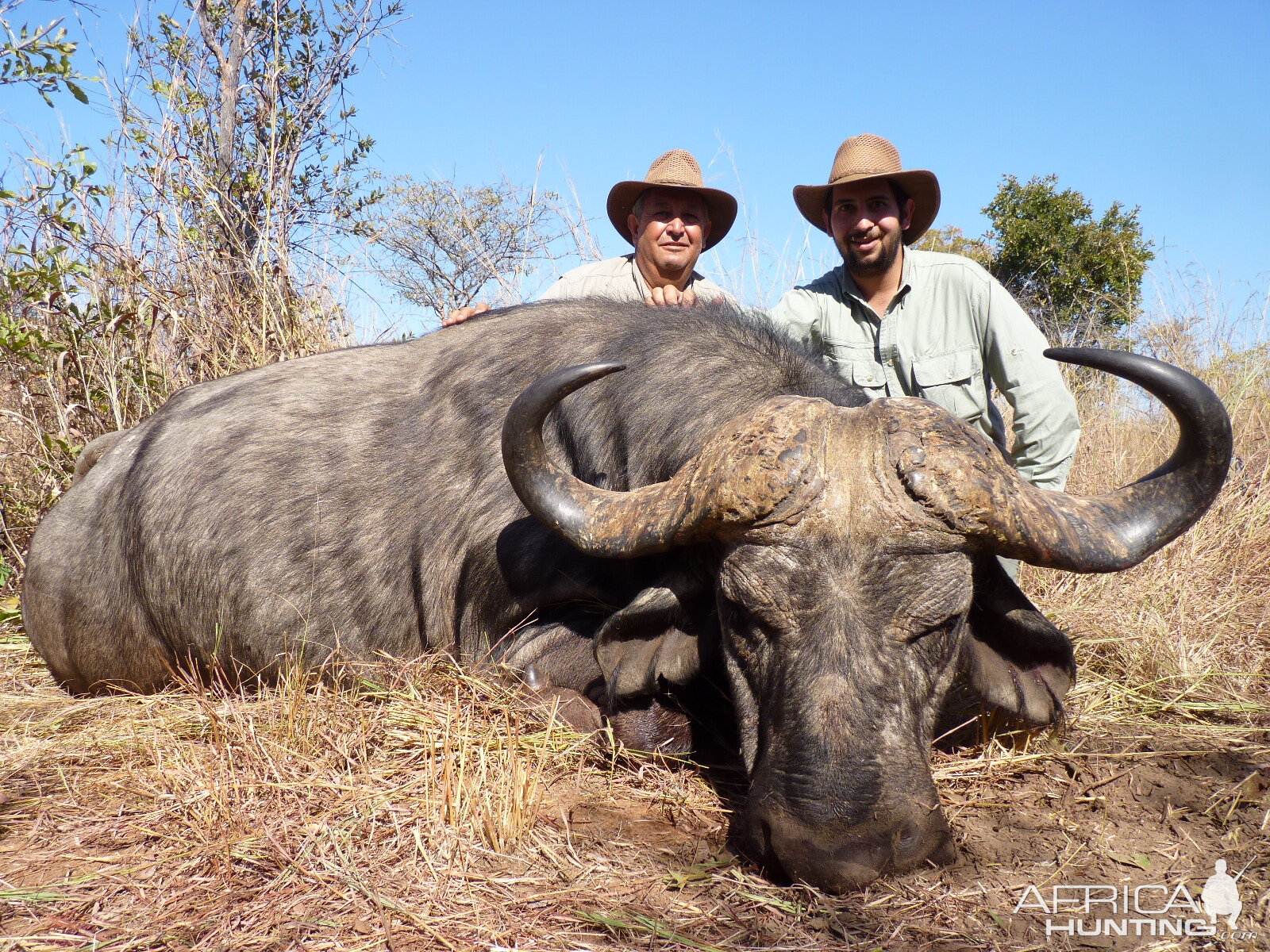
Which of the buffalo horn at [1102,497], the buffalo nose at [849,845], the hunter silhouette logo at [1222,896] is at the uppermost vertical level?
the buffalo horn at [1102,497]

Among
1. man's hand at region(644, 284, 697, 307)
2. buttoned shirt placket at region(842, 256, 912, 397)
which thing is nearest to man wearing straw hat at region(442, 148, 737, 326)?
man's hand at region(644, 284, 697, 307)

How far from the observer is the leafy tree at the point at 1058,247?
14.6 m

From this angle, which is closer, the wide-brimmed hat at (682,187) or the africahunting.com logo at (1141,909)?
the africahunting.com logo at (1141,909)

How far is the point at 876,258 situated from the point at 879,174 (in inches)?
17.1

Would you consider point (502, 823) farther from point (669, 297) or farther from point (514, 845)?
point (669, 297)

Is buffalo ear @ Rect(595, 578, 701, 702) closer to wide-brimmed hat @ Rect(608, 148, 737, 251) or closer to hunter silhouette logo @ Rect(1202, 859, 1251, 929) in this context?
hunter silhouette logo @ Rect(1202, 859, 1251, 929)

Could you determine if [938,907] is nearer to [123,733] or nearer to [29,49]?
[123,733]

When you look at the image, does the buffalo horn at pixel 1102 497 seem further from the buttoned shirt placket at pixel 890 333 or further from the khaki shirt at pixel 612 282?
the khaki shirt at pixel 612 282

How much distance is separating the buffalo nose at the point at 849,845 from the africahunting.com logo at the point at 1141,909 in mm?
292

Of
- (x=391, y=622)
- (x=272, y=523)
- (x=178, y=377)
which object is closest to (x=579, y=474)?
(x=391, y=622)

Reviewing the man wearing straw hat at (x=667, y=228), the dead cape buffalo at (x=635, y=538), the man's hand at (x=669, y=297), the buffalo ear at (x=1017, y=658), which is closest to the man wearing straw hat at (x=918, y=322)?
the man's hand at (x=669, y=297)

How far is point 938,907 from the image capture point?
2.24 m

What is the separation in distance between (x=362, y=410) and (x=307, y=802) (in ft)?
6.57


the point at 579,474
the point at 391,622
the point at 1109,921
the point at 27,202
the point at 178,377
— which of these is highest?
the point at 27,202
